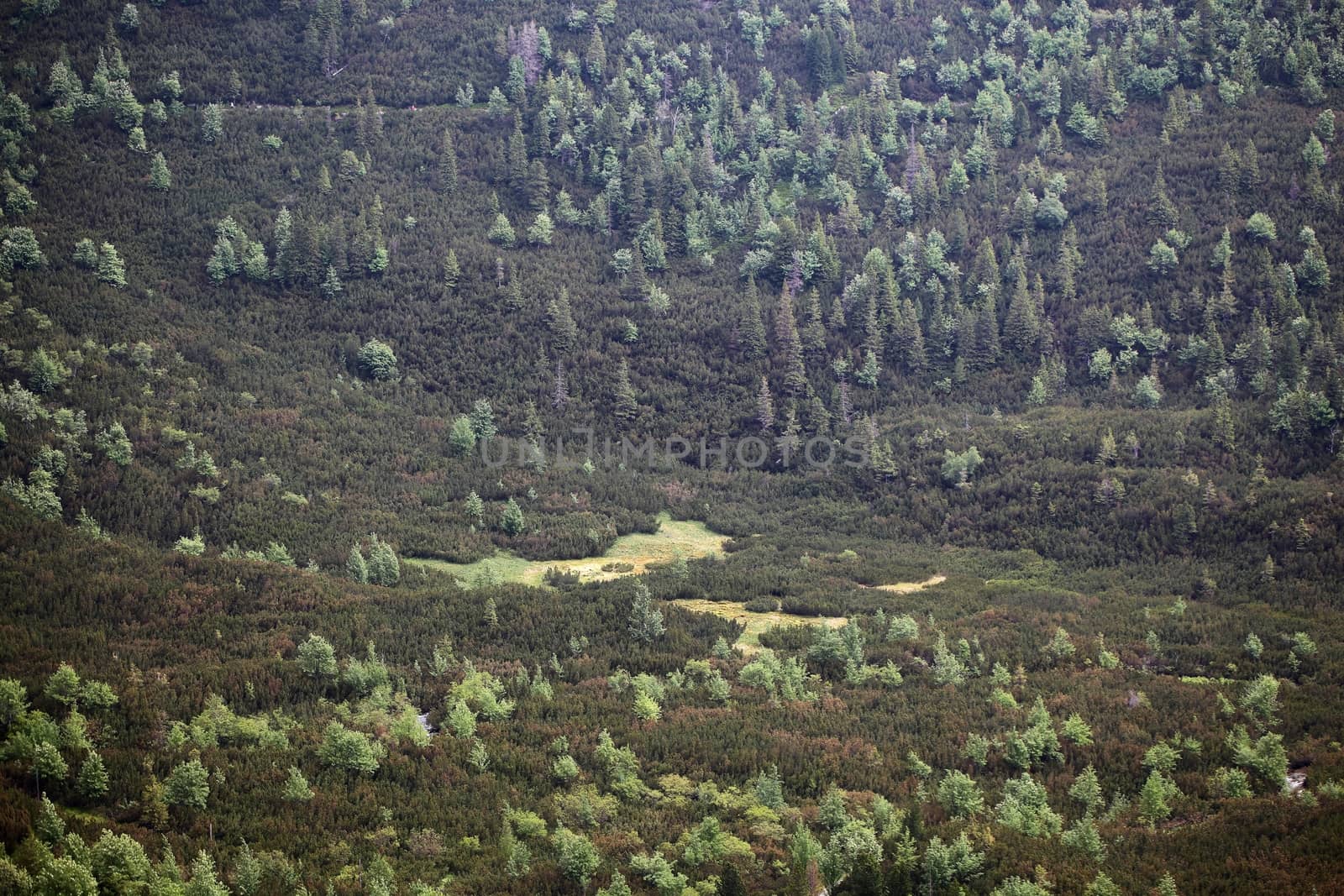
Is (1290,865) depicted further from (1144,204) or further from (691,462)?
(1144,204)

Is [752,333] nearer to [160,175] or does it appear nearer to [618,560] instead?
[618,560]

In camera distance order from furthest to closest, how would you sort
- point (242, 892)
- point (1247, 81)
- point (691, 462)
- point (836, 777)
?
Answer: point (1247, 81)
point (691, 462)
point (836, 777)
point (242, 892)

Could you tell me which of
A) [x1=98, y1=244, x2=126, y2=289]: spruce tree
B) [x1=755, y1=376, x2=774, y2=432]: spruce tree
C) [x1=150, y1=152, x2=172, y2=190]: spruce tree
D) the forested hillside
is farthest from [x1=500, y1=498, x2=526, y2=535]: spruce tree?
[x1=150, y1=152, x2=172, y2=190]: spruce tree

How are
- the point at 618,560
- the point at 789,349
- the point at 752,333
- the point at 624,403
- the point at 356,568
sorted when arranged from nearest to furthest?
the point at 356,568, the point at 618,560, the point at 624,403, the point at 789,349, the point at 752,333

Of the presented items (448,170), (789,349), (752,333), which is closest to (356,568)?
(752,333)

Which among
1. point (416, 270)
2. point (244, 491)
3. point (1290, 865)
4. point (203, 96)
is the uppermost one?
point (203, 96)

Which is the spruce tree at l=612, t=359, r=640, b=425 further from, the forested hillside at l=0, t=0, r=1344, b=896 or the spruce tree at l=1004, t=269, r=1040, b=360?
the spruce tree at l=1004, t=269, r=1040, b=360

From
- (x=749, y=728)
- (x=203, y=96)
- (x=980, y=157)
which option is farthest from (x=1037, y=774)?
(x=203, y=96)
